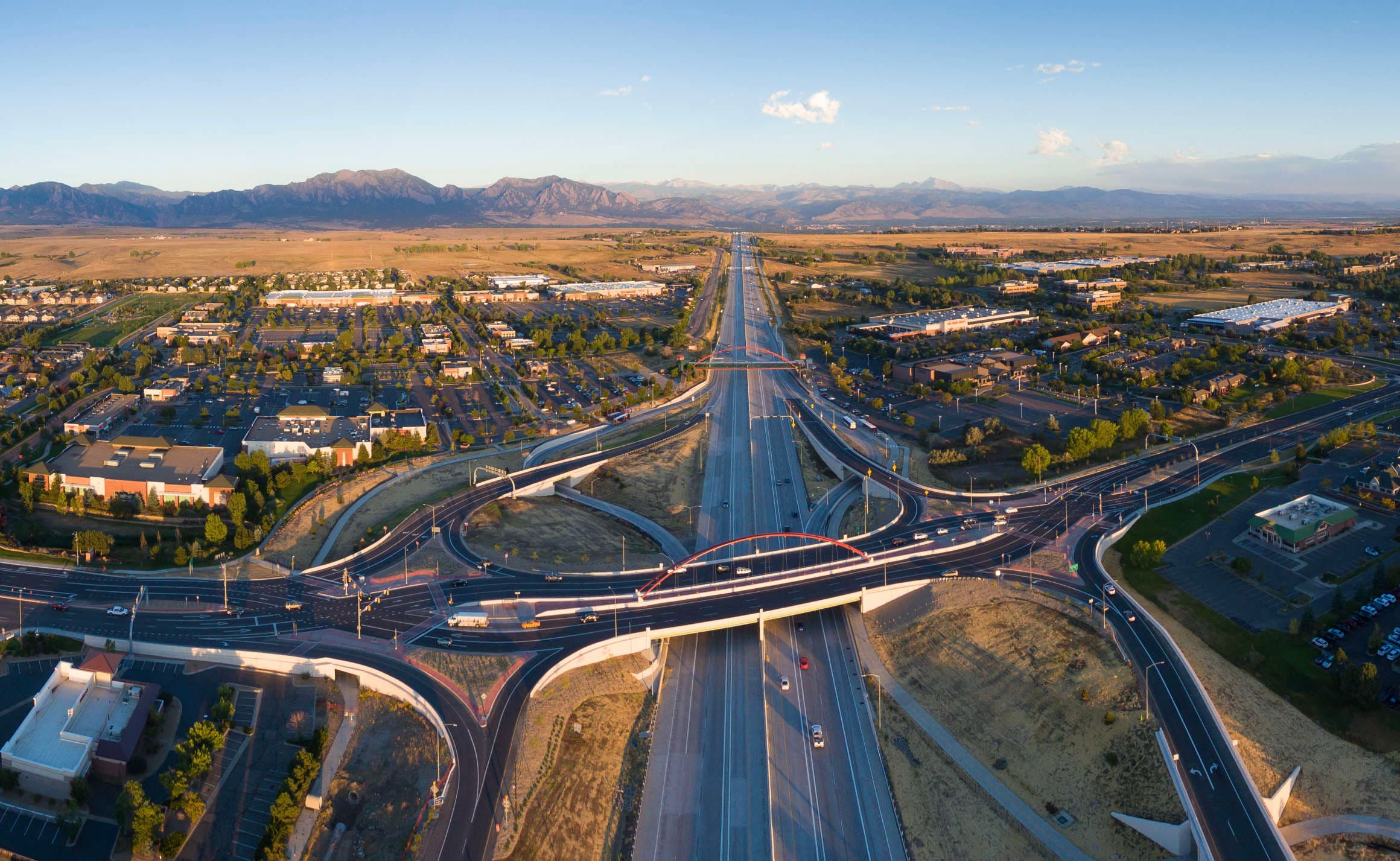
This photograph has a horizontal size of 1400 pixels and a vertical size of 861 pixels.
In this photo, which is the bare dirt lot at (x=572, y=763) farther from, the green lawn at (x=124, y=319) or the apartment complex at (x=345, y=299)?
the apartment complex at (x=345, y=299)

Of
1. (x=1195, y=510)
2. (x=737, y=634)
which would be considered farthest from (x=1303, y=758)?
(x=737, y=634)

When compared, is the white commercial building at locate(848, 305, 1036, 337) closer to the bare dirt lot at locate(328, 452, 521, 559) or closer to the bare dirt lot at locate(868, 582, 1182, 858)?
the bare dirt lot at locate(328, 452, 521, 559)

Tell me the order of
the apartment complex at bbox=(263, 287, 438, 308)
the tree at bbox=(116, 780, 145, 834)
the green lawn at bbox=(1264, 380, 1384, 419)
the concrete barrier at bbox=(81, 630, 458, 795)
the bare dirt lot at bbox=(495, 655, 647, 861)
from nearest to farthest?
1. the tree at bbox=(116, 780, 145, 834)
2. the bare dirt lot at bbox=(495, 655, 647, 861)
3. the concrete barrier at bbox=(81, 630, 458, 795)
4. the green lawn at bbox=(1264, 380, 1384, 419)
5. the apartment complex at bbox=(263, 287, 438, 308)

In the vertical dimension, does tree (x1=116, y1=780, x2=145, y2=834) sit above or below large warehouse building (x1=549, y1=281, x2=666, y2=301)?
below

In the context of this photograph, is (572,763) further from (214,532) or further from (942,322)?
(942,322)

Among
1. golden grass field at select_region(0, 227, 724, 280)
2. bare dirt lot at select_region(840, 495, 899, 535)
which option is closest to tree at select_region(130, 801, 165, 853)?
bare dirt lot at select_region(840, 495, 899, 535)
